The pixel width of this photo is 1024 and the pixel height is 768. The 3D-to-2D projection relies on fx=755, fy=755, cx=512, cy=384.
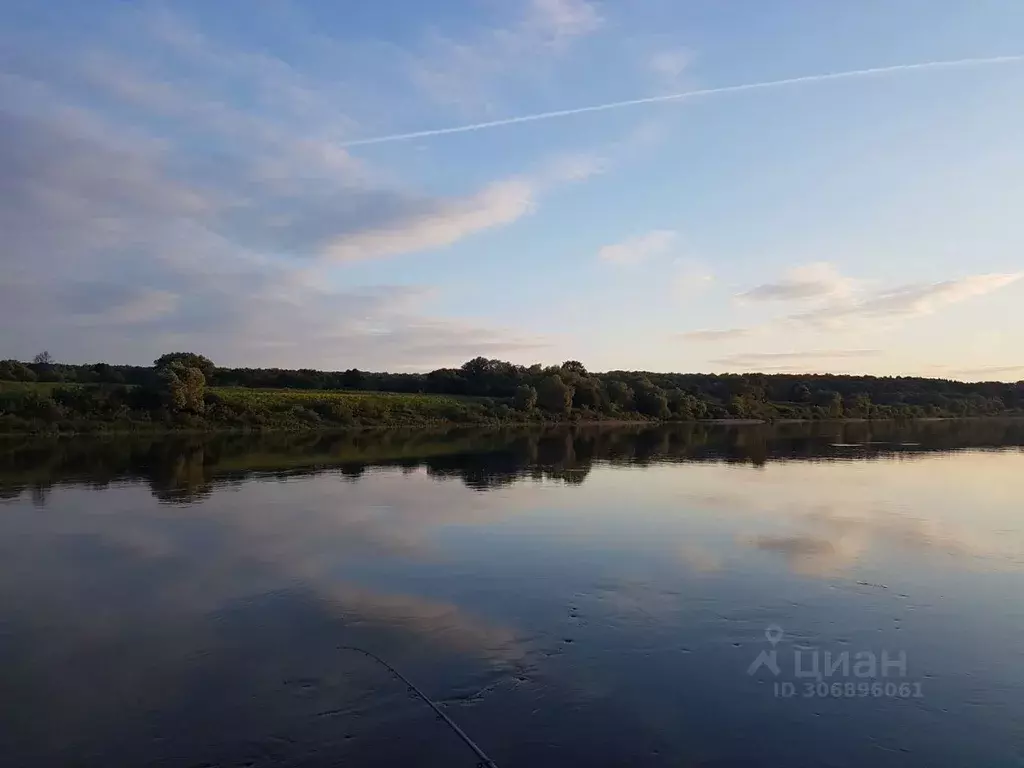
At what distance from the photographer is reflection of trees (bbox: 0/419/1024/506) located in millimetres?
28203

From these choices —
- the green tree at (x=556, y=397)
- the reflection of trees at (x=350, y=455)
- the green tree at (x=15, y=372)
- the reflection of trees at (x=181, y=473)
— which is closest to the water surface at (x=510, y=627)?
the reflection of trees at (x=181, y=473)

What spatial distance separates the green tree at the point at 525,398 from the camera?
81.9 meters

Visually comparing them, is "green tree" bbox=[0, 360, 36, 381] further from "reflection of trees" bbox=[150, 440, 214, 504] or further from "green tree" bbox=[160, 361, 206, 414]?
"reflection of trees" bbox=[150, 440, 214, 504]

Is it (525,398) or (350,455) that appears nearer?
(350,455)

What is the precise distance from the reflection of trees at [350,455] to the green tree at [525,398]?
22617mm

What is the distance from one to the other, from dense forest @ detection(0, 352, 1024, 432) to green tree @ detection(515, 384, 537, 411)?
0.41 ft

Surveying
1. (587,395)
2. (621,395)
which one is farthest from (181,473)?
(621,395)

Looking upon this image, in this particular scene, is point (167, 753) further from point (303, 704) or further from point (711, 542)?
point (711, 542)

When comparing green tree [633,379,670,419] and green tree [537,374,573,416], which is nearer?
green tree [537,374,573,416]

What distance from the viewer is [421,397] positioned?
79.2m

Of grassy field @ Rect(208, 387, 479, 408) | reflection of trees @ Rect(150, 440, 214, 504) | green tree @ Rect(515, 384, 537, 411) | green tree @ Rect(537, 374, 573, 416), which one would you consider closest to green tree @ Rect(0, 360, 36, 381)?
grassy field @ Rect(208, 387, 479, 408)

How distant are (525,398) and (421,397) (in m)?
11.3

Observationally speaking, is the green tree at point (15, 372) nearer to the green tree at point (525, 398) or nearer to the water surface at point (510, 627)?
the green tree at point (525, 398)

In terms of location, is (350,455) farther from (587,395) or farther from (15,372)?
(587,395)
